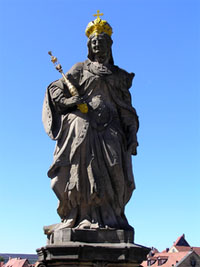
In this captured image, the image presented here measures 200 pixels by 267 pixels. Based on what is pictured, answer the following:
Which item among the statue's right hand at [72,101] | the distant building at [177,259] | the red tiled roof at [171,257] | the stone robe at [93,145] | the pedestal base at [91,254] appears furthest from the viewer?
the red tiled roof at [171,257]

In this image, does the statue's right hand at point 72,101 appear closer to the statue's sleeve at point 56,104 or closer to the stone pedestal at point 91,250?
the statue's sleeve at point 56,104

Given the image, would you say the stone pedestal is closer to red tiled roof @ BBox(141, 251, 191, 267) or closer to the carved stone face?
the carved stone face

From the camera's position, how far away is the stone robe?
9.41m

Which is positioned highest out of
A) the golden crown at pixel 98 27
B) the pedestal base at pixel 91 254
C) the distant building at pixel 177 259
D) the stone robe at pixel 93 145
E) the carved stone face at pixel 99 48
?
the distant building at pixel 177 259

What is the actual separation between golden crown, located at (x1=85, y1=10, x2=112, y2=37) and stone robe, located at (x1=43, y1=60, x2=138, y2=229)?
64cm

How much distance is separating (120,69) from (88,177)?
2.57 meters

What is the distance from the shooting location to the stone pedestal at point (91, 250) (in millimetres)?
8664

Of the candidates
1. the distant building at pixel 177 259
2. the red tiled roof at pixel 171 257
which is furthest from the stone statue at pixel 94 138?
the red tiled roof at pixel 171 257

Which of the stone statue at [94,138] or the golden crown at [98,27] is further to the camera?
the golden crown at [98,27]

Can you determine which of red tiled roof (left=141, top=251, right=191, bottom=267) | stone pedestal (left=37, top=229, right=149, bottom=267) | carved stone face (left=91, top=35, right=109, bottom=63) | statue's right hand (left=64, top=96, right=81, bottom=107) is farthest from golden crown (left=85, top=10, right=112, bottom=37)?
red tiled roof (left=141, top=251, right=191, bottom=267)

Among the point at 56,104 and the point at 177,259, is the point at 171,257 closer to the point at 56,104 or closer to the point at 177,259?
the point at 177,259

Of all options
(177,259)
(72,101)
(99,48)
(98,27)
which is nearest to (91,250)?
(72,101)

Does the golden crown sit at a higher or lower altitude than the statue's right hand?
higher

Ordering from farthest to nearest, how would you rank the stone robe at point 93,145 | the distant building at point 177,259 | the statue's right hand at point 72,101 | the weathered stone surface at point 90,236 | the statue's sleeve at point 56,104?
the distant building at point 177,259
the statue's sleeve at point 56,104
the statue's right hand at point 72,101
the stone robe at point 93,145
the weathered stone surface at point 90,236
